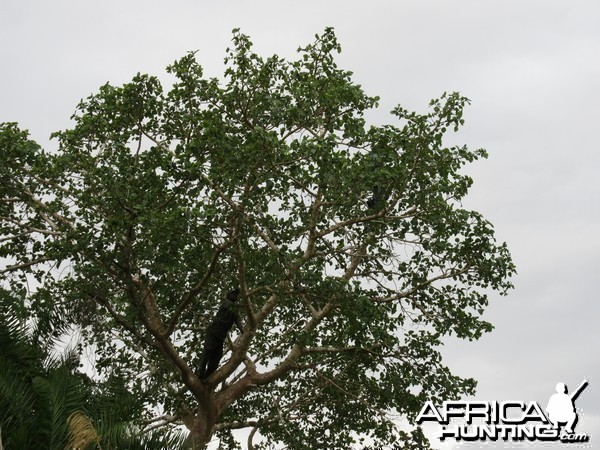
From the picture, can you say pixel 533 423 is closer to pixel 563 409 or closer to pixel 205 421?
pixel 563 409

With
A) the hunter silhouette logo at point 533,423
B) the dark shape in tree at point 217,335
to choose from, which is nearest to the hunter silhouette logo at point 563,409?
the hunter silhouette logo at point 533,423

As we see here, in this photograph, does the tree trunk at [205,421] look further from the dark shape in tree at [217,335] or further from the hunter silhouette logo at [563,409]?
the hunter silhouette logo at [563,409]

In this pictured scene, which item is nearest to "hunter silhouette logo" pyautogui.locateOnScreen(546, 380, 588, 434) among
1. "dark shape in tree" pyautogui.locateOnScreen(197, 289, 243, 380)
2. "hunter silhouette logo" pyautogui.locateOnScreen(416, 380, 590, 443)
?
"hunter silhouette logo" pyautogui.locateOnScreen(416, 380, 590, 443)

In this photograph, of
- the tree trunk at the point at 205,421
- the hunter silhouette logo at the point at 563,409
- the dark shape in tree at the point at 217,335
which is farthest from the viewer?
the tree trunk at the point at 205,421

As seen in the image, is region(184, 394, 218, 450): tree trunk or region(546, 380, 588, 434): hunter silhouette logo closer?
region(546, 380, 588, 434): hunter silhouette logo

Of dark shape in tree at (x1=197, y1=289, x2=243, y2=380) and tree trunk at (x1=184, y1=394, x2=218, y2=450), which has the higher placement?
dark shape in tree at (x1=197, y1=289, x2=243, y2=380)

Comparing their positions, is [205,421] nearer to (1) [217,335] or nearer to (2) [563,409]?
(1) [217,335]

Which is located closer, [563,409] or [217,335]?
[563,409]

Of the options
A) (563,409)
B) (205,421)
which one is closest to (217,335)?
(205,421)

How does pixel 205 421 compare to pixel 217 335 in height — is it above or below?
below

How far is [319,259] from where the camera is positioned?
16812 millimetres

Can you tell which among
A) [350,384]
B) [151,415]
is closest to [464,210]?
[350,384]

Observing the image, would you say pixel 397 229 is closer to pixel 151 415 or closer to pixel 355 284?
pixel 355 284

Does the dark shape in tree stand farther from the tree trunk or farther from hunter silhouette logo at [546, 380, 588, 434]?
hunter silhouette logo at [546, 380, 588, 434]
